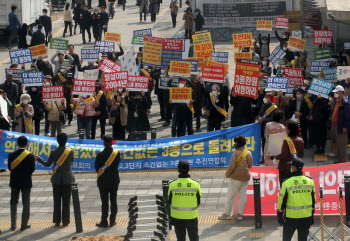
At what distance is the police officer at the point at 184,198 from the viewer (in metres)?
11.2

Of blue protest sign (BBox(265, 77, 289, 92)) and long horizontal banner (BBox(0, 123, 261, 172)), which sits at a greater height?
blue protest sign (BBox(265, 77, 289, 92))

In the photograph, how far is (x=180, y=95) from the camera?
746 inches

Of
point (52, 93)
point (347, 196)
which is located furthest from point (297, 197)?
point (52, 93)

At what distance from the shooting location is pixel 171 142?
671 inches

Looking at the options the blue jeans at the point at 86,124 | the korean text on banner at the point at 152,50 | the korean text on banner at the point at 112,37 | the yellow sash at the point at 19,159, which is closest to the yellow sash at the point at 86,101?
the blue jeans at the point at 86,124

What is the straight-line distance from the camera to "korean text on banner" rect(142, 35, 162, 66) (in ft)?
75.4

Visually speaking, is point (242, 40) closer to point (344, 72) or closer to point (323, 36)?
point (323, 36)

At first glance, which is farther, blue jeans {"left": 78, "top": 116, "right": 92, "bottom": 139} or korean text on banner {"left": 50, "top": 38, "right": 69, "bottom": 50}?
korean text on banner {"left": 50, "top": 38, "right": 69, "bottom": 50}

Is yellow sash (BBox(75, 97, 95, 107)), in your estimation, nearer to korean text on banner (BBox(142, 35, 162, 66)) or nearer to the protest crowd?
the protest crowd

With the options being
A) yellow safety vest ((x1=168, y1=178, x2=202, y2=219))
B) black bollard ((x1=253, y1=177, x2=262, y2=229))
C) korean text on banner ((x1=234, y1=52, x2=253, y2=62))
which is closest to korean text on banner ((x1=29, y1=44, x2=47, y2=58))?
korean text on banner ((x1=234, y1=52, x2=253, y2=62))

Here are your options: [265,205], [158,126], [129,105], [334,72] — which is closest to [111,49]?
Answer: [158,126]

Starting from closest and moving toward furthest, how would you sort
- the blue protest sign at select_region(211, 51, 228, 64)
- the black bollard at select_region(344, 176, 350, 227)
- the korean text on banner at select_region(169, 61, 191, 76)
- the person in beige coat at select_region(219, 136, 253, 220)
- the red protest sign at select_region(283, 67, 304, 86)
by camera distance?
the black bollard at select_region(344, 176, 350, 227)
the person in beige coat at select_region(219, 136, 253, 220)
the red protest sign at select_region(283, 67, 304, 86)
the korean text on banner at select_region(169, 61, 191, 76)
the blue protest sign at select_region(211, 51, 228, 64)

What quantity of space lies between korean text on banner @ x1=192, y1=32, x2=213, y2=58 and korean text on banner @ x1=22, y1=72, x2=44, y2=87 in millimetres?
5401

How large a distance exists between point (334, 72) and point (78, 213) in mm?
9479
